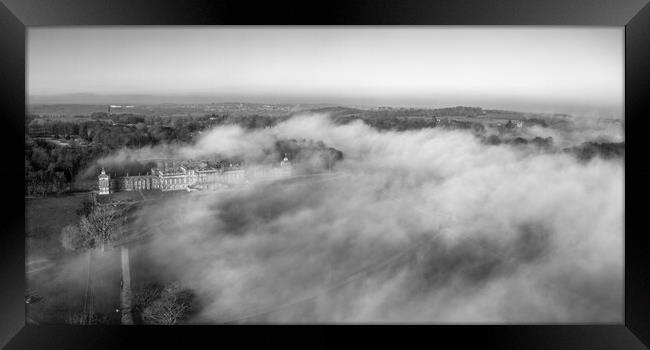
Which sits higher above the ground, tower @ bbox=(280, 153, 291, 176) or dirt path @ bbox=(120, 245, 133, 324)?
tower @ bbox=(280, 153, 291, 176)

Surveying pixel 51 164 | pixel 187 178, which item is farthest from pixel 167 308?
pixel 51 164

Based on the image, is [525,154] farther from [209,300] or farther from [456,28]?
[209,300]

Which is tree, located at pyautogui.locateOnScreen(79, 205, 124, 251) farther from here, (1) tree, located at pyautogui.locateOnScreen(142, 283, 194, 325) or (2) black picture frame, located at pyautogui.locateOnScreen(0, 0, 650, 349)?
(1) tree, located at pyautogui.locateOnScreen(142, 283, 194, 325)

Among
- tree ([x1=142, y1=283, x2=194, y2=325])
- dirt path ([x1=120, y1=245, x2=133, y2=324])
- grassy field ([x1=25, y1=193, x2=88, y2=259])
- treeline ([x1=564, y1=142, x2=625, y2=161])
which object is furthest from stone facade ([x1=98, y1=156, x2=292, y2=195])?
treeline ([x1=564, y1=142, x2=625, y2=161])

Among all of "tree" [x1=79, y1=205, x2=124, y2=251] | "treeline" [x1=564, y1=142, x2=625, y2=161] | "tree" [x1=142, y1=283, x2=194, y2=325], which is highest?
"treeline" [x1=564, y1=142, x2=625, y2=161]

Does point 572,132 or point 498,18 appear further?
point 572,132

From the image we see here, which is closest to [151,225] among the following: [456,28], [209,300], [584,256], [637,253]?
[209,300]
